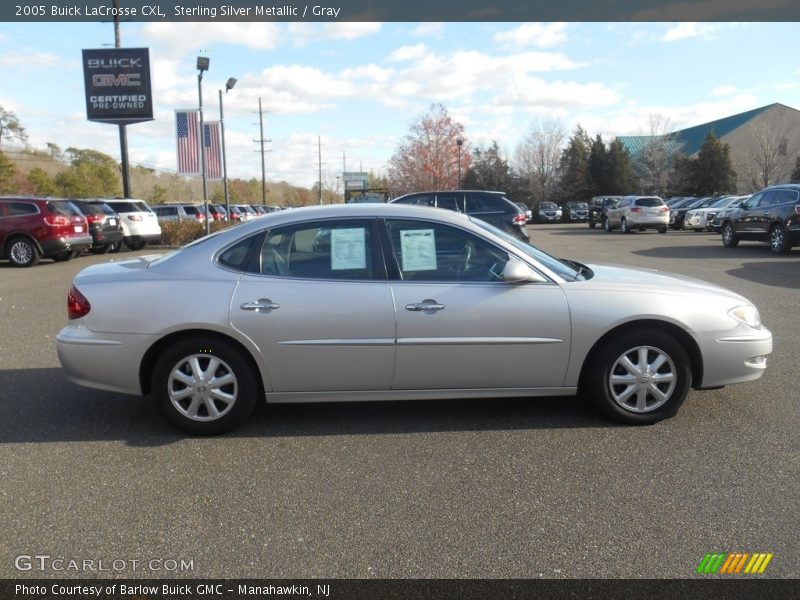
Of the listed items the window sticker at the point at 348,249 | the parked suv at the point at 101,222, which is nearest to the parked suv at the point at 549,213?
the parked suv at the point at 101,222

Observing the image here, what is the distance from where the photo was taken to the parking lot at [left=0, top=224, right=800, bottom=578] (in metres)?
2.82

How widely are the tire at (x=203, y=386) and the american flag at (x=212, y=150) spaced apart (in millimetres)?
21748

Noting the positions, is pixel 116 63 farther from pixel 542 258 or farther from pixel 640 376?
pixel 640 376

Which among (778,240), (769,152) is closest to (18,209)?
(778,240)

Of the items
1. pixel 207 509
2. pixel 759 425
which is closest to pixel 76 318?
pixel 207 509

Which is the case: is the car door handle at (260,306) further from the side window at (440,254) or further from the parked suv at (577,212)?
the parked suv at (577,212)

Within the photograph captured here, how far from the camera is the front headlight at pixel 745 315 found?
14.3 ft

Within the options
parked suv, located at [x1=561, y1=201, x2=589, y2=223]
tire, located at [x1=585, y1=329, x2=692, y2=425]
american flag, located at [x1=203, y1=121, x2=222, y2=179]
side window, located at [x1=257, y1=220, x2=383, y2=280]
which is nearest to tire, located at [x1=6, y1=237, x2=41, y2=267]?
american flag, located at [x1=203, y1=121, x2=222, y2=179]

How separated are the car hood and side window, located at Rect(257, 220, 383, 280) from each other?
1.60 meters

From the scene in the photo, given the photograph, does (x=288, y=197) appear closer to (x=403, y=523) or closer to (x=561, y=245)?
(x=561, y=245)

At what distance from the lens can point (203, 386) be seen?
13.7ft

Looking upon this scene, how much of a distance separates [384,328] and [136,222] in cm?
1866

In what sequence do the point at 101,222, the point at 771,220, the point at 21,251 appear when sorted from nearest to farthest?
the point at 21,251, the point at 771,220, the point at 101,222

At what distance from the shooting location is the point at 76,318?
4352mm
